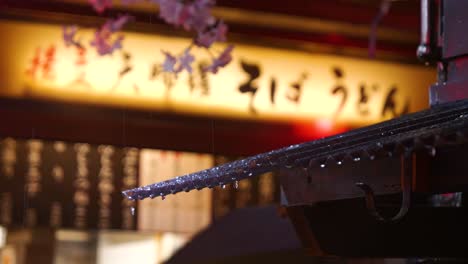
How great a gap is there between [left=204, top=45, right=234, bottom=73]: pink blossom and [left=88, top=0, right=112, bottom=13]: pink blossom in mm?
1014

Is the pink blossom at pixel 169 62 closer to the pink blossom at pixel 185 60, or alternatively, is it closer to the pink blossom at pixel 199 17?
the pink blossom at pixel 185 60

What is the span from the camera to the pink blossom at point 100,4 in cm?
808

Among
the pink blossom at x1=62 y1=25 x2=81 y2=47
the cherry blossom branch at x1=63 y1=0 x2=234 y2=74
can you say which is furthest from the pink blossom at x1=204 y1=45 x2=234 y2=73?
the pink blossom at x1=62 y1=25 x2=81 y2=47

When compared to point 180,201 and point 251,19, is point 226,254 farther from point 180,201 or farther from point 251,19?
point 180,201

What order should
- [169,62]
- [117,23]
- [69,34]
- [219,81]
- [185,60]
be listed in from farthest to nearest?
1. [219,81]
2. [185,60]
3. [169,62]
4. [117,23]
5. [69,34]

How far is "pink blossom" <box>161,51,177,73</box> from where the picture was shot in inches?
325

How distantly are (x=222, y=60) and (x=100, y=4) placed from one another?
116cm

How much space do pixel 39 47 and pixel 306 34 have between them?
8.01 feet

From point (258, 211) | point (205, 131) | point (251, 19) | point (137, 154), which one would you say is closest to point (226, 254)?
point (258, 211)

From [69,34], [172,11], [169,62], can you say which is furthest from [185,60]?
[69,34]

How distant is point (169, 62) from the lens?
8266 mm

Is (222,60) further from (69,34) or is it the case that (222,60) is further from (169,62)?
(69,34)

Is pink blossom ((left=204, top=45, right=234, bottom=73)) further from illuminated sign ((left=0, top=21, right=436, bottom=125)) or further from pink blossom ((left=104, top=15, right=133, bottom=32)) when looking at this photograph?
pink blossom ((left=104, top=15, right=133, bottom=32))

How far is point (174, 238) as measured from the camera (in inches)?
407
